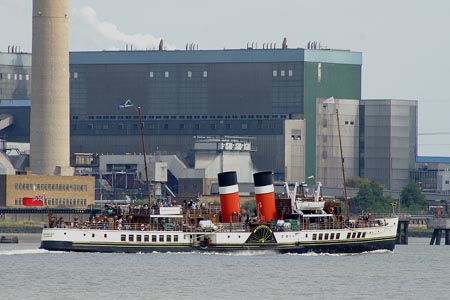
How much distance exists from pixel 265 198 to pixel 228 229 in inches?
157

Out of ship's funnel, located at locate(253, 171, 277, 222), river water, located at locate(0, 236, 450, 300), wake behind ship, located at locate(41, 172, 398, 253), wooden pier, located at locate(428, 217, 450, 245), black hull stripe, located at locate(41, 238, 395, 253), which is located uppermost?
ship's funnel, located at locate(253, 171, 277, 222)

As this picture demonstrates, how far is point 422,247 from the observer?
17212 cm

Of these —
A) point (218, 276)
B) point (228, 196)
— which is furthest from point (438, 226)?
point (218, 276)

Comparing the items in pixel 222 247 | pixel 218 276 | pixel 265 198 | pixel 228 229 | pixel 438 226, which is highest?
pixel 265 198

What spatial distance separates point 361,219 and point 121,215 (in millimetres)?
19382

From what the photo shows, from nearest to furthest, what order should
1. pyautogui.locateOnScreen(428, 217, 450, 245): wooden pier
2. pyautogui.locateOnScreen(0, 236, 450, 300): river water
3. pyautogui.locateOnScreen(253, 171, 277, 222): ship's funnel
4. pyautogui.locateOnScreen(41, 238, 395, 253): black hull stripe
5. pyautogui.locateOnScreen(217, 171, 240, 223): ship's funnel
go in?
1. pyautogui.locateOnScreen(0, 236, 450, 300): river water
2. pyautogui.locateOnScreen(41, 238, 395, 253): black hull stripe
3. pyautogui.locateOnScreen(253, 171, 277, 222): ship's funnel
4. pyautogui.locateOnScreen(217, 171, 240, 223): ship's funnel
5. pyautogui.locateOnScreen(428, 217, 450, 245): wooden pier

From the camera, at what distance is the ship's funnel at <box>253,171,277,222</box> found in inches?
5256

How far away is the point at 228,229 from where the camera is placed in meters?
132

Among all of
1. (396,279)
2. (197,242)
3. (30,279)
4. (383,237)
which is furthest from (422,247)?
(30,279)

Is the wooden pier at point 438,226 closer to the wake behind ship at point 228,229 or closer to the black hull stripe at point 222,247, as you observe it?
the wake behind ship at point 228,229

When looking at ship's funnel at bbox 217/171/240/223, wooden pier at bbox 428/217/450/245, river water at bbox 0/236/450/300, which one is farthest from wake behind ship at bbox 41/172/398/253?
wooden pier at bbox 428/217/450/245

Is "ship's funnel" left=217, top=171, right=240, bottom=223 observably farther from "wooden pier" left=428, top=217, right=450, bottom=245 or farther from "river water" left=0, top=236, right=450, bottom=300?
"wooden pier" left=428, top=217, right=450, bottom=245

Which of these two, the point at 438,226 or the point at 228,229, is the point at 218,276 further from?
the point at 438,226

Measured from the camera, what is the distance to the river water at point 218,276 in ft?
335
